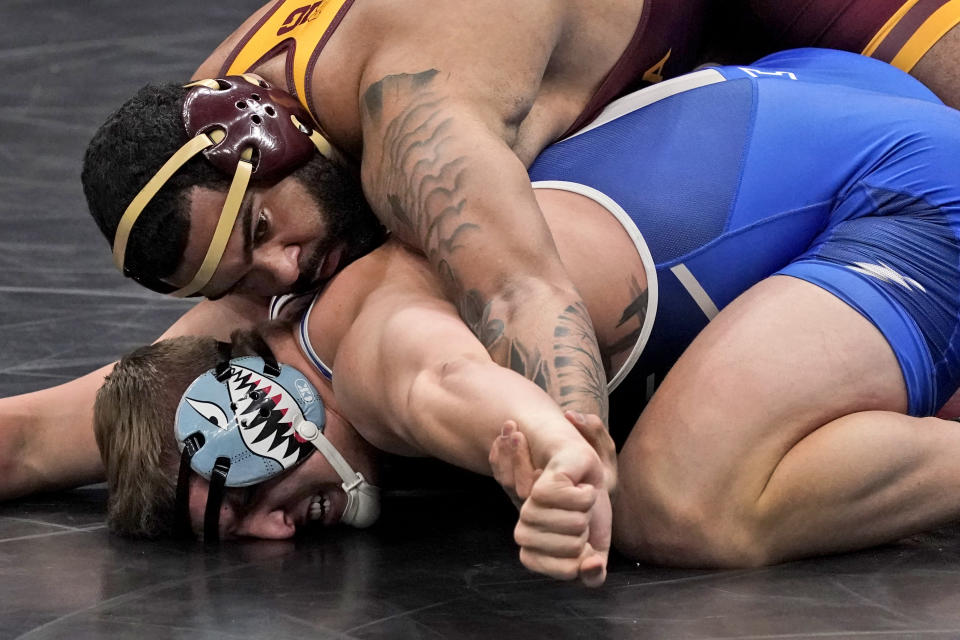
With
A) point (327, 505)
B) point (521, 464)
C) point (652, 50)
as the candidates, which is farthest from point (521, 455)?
point (652, 50)

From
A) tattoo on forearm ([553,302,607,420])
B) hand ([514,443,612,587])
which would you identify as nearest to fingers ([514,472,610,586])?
hand ([514,443,612,587])

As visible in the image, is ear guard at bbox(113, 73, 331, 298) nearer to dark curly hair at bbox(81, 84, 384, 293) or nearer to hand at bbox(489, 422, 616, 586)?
dark curly hair at bbox(81, 84, 384, 293)

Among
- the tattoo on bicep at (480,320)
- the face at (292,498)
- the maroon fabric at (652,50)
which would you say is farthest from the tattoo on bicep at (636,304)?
the face at (292,498)

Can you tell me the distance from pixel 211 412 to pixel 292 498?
200 millimetres

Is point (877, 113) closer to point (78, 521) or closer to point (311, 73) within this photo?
point (311, 73)

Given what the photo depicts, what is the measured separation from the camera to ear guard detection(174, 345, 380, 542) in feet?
7.55

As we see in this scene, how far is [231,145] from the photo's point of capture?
8.07 ft

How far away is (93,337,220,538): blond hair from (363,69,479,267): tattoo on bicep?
445 mm

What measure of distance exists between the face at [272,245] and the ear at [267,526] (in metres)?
0.41

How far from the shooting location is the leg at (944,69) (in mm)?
2799

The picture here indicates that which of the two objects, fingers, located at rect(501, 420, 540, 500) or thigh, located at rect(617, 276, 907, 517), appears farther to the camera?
thigh, located at rect(617, 276, 907, 517)

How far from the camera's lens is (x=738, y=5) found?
292 cm

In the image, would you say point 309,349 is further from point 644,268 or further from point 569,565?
point 569,565

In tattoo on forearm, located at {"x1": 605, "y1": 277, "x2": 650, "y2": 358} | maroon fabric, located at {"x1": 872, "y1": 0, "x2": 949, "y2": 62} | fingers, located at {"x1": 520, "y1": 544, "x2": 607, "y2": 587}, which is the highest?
maroon fabric, located at {"x1": 872, "y1": 0, "x2": 949, "y2": 62}
